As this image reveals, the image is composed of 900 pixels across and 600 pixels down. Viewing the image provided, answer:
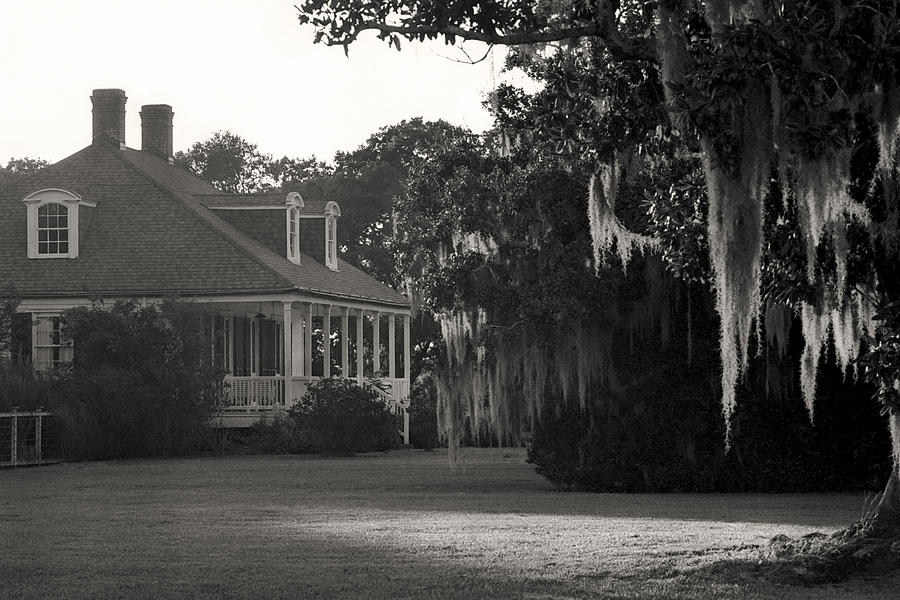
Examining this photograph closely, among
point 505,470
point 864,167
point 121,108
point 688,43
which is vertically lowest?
point 505,470

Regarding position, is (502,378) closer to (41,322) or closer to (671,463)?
(671,463)

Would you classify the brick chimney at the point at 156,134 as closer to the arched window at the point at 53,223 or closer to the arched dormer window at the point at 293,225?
the arched dormer window at the point at 293,225

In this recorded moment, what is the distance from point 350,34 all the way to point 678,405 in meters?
8.43

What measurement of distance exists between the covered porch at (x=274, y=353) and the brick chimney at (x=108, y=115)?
20.5 ft

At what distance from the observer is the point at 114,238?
3027 centimetres

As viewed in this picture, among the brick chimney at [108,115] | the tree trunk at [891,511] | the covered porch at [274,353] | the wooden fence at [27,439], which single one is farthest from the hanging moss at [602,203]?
the brick chimney at [108,115]

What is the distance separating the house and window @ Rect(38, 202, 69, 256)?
0.02 metres

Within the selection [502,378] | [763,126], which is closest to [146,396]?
[502,378]

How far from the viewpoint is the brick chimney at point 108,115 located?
34.4m

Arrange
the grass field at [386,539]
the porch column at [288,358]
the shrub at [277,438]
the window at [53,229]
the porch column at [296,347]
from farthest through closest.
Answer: the window at [53,229], the porch column at [296,347], the porch column at [288,358], the shrub at [277,438], the grass field at [386,539]

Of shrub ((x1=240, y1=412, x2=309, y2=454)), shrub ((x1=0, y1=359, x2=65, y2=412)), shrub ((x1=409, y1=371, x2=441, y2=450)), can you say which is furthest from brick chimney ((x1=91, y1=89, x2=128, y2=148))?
shrub ((x1=0, y1=359, x2=65, y2=412))

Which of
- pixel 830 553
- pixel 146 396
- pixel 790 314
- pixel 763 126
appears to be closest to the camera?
pixel 763 126

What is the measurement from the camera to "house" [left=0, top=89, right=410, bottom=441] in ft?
94.0

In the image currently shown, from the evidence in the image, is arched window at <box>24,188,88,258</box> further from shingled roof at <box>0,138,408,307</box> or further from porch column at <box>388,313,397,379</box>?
porch column at <box>388,313,397,379</box>
